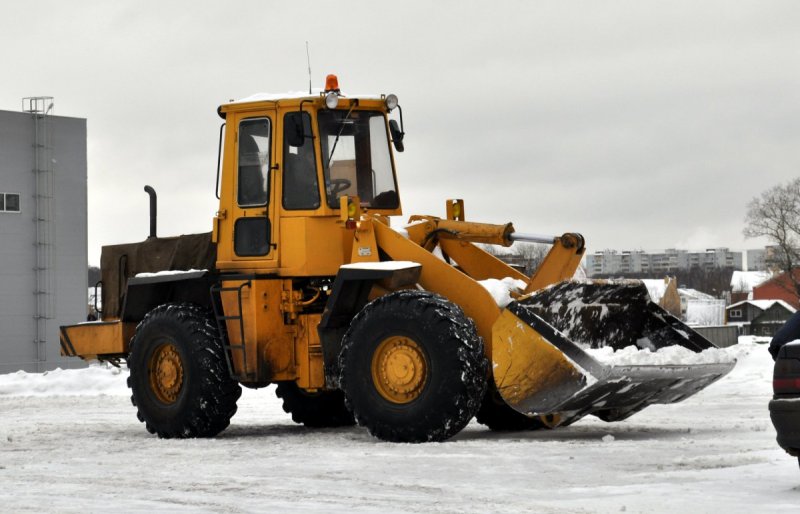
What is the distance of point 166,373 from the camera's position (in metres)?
14.1

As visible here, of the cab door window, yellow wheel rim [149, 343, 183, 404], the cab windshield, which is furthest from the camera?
yellow wheel rim [149, 343, 183, 404]

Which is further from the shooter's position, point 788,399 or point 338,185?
point 338,185

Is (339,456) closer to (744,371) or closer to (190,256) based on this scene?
(190,256)

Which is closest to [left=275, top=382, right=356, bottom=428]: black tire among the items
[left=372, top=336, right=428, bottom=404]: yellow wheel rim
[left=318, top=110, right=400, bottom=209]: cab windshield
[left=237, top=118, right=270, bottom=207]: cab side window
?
[left=237, top=118, right=270, bottom=207]: cab side window

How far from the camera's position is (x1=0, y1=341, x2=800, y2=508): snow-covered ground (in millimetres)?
8289

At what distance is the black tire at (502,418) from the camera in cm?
1415

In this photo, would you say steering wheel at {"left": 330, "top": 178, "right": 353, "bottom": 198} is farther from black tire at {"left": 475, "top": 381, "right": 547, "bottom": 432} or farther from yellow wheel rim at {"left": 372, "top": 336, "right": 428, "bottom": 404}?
black tire at {"left": 475, "top": 381, "right": 547, "bottom": 432}

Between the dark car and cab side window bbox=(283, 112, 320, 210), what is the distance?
618 centimetres

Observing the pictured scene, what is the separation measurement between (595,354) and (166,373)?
4806 mm

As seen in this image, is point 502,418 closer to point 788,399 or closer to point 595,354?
point 595,354

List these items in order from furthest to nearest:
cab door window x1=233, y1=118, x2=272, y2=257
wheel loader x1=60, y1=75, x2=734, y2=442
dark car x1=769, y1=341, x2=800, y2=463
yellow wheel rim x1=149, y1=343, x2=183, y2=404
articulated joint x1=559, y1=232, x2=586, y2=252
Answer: yellow wheel rim x1=149, y1=343, x2=183, y2=404
cab door window x1=233, y1=118, x2=272, y2=257
articulated joint x1=559, y1=232, x2=586, y2=252
wheel loader x1=60, y1=75, x2=734, y2=442
dark car x1=769, y1=341, x2=800, y2=463

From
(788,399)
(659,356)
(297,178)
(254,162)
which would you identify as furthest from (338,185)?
(788,399)

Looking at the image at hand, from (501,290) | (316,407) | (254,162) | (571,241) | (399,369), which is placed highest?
(254,162)

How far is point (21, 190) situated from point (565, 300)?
103ft
